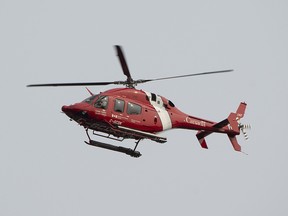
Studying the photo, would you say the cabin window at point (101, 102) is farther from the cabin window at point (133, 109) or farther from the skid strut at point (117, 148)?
the skid strut at point (117, 148)

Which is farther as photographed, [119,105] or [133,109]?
[133,109]

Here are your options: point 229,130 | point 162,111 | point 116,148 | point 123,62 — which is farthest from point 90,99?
point 229,130

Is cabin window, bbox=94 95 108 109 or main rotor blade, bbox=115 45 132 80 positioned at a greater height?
main rotor blade, bbox=115 45 132 80

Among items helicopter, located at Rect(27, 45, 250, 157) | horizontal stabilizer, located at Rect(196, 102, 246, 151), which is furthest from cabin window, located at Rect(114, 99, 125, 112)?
horizontal stabilizer, located at Rect(196, 102, 246, 151)

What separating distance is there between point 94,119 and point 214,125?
7.27 metres

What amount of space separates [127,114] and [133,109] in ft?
1.53

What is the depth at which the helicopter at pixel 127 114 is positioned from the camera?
2448cm

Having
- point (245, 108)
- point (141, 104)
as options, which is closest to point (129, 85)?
point (141, 104)

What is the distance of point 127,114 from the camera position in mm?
25312

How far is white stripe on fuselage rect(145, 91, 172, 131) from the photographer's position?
2667cm

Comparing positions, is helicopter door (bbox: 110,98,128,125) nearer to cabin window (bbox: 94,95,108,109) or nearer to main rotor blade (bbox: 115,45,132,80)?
cabin window (bbox: 94,95,108,109)

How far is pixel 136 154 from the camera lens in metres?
25.8

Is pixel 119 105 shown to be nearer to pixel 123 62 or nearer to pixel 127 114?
pixel 127 114

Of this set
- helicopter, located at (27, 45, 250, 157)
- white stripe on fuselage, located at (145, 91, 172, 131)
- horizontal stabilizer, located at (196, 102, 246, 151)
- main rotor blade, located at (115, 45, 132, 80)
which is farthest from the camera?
horizontal stabilizer, located at (196, 102, 246, 151)
